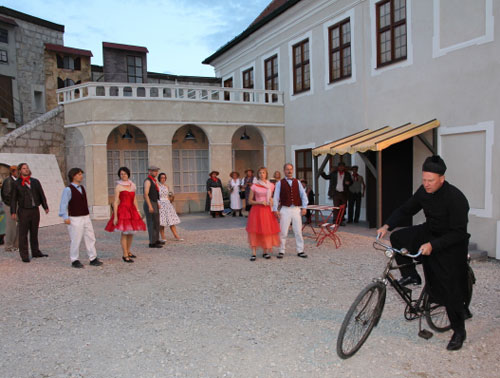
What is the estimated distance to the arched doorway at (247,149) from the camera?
60.0 ft

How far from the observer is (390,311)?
5.13 meters

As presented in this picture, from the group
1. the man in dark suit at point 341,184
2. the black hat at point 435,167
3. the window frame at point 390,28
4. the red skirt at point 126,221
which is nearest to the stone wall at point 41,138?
the red skirt at point 126,221

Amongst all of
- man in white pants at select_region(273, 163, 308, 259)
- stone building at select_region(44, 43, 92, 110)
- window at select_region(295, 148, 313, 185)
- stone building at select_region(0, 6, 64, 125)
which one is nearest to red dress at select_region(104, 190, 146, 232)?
man in white pants at select_region(273, 163, 308, 259)

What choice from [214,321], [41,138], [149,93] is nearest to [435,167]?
[214,321]

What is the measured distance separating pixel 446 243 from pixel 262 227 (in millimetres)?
4381

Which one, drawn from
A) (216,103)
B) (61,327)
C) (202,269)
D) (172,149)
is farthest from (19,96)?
(61,327)

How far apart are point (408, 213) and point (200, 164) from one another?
13.7 meters

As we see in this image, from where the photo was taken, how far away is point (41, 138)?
1435cm

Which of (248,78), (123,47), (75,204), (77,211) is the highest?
(123,47)

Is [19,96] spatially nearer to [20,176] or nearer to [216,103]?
[216,103]

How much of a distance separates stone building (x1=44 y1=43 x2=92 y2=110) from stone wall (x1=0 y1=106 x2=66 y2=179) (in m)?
9.26

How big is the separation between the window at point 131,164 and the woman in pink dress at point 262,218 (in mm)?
9321

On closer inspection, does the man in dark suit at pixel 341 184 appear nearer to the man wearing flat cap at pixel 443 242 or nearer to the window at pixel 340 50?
the window at pixel 340 50

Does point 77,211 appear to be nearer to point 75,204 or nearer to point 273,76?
point 75,204
